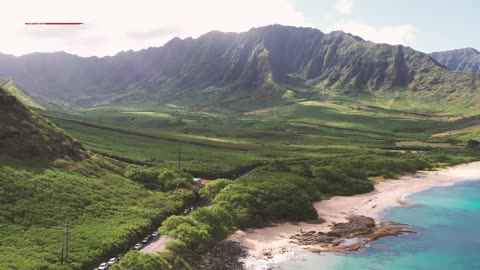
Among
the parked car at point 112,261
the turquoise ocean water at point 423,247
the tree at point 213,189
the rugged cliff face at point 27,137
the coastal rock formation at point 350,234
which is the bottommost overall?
the turquoise ocean water at point 423,247

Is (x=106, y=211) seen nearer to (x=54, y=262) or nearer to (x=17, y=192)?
(x=17, y=192)

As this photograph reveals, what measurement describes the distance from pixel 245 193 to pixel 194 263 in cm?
3620

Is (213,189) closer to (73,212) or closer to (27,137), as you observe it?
(73,212)

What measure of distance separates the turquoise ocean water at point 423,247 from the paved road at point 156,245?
67.9ft

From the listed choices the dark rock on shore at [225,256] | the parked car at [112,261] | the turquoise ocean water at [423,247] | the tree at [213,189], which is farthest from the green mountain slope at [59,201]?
the turquoise ocean water at [423,247]

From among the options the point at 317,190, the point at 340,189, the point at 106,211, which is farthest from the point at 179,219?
the point at 340,189

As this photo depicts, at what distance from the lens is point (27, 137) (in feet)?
352

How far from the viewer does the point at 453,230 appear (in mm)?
112750

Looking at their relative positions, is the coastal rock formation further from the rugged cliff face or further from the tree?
the rugged cliff face

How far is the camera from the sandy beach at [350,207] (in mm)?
93812

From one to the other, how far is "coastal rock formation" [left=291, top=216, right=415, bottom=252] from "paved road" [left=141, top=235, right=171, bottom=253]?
29631 mm

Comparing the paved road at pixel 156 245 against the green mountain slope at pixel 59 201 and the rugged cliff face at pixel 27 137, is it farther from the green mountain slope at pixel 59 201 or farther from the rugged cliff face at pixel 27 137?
the rugged cliff face at pixel 27 137

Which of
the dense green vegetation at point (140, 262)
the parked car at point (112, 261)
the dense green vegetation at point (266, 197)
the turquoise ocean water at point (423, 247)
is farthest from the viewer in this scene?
the turquoise ocean water at point (423, 247)

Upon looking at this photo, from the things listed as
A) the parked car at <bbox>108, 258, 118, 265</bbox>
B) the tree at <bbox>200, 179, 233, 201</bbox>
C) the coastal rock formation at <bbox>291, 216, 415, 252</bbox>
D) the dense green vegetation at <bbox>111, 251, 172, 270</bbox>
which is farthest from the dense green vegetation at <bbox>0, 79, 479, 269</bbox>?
the coastal rock formation at <bbox>291, 216, 415, 252</bbox>
